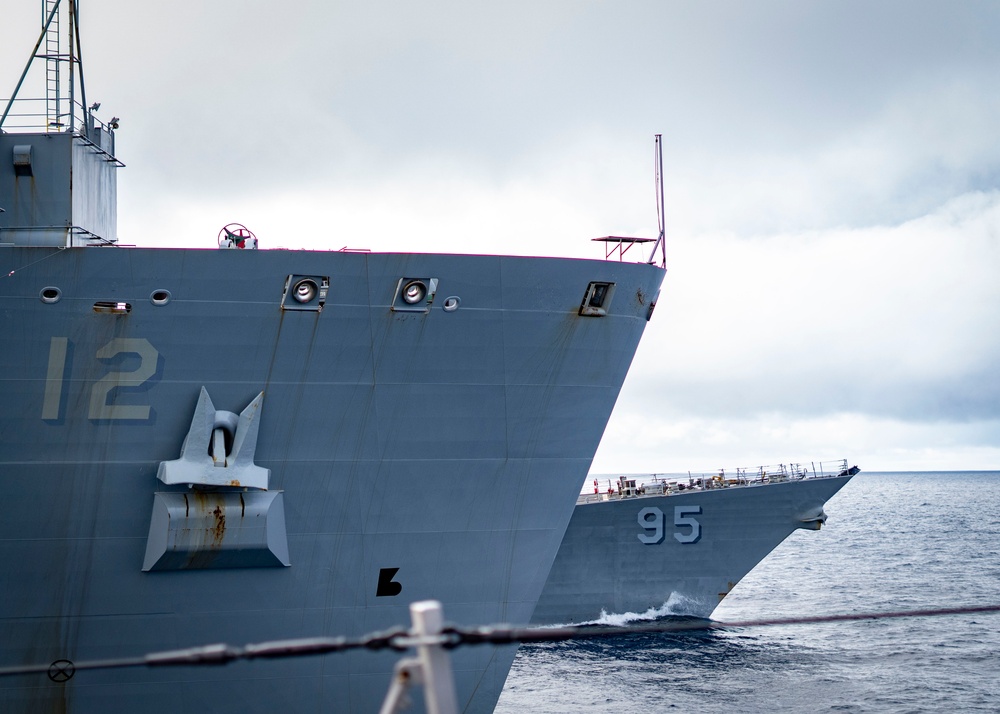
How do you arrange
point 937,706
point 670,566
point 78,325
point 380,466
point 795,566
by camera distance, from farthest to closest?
point 795,566
point 670,566
point 937,706
point 380,466
point 78,325

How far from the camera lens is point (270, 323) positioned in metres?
11.5

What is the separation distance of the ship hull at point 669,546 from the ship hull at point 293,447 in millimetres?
20277

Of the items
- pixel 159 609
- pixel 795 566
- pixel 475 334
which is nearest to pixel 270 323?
pixel 475 334

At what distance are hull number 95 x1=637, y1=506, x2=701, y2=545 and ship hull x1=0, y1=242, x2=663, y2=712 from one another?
20.7 m

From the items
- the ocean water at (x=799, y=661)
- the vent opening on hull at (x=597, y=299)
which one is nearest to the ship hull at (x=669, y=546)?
the ocean water at (x=799, y=661)

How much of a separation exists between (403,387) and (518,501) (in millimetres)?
2276

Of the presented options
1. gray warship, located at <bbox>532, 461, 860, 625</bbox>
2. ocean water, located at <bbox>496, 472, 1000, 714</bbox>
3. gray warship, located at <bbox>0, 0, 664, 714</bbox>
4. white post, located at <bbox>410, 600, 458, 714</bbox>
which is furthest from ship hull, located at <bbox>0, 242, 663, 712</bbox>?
gray warship, located at <bbox>532, 461, 860, 625</bbox>

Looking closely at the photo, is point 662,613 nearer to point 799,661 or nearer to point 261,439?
point 799,661

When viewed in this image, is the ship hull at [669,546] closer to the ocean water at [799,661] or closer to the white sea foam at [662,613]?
the white sea foam at [662,613]

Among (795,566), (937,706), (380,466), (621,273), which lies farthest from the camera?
(795,566)

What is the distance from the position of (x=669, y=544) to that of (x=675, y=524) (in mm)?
883

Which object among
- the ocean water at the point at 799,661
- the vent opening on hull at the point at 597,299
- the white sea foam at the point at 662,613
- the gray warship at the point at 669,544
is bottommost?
the ocean water at the point at 799,661

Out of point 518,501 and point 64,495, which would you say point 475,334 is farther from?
point 64,495

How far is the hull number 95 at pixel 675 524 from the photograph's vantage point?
109 ft
